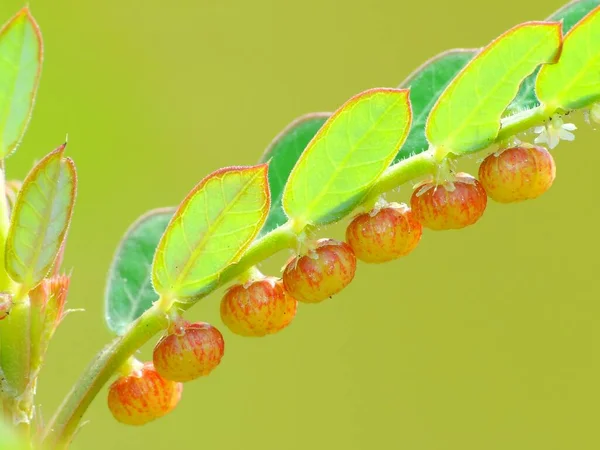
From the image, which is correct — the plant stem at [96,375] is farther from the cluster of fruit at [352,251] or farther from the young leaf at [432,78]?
the young leaf at [432,78]

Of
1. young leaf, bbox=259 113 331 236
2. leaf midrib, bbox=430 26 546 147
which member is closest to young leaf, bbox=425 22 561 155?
leaf midrib, bbox=430 26 546 147

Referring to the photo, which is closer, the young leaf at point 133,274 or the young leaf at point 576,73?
the young leaf at point 576,73

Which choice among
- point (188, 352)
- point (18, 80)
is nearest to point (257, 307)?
point (188, 352)

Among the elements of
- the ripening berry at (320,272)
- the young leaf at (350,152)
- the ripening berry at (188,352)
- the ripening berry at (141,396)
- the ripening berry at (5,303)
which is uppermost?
the young leaf at (350,152)

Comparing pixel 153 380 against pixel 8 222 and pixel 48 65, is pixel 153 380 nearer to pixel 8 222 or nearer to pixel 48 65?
pixel 8 222

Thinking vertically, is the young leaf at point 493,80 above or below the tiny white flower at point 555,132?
above

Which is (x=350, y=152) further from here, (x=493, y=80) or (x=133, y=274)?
(x=133, y=274)

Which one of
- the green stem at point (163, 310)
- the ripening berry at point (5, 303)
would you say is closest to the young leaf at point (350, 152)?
the green stem at point (163, 310)

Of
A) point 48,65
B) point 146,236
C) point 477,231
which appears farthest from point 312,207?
point 48,65
